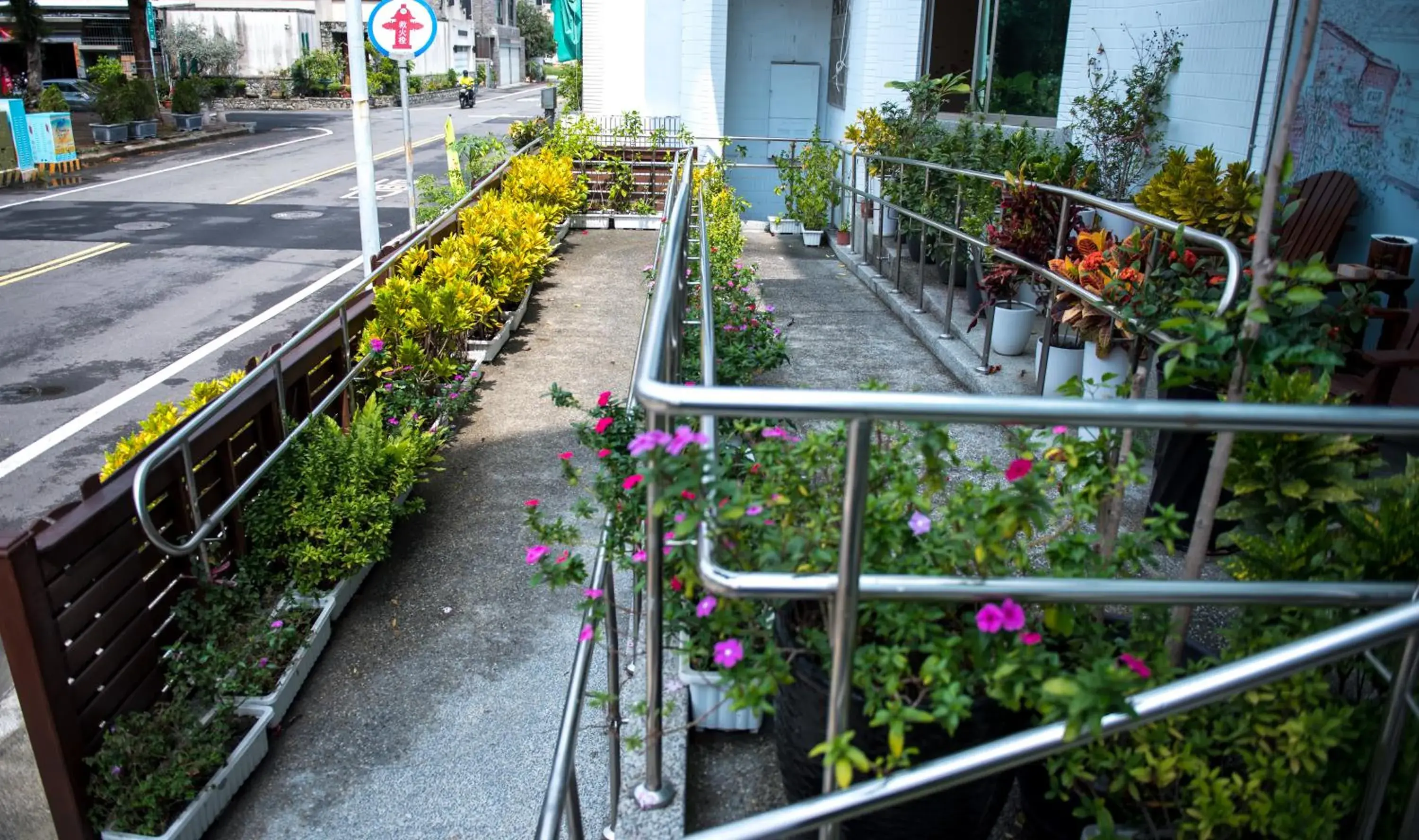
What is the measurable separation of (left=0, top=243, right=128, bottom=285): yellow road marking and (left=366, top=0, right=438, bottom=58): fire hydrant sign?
5376 millimetres

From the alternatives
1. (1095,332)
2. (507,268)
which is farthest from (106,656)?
(507,268)

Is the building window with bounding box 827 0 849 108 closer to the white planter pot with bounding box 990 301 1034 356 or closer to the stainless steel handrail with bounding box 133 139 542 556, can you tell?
the white planter pot with bounding box 990 301 1034 356

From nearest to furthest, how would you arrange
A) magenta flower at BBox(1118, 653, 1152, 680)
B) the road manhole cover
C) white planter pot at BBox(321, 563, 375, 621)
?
magenta flower at BBox(1118, 653, 1152, 680) < white planter pot at BBox(321, 563, 375, 621) < the road manhole cover

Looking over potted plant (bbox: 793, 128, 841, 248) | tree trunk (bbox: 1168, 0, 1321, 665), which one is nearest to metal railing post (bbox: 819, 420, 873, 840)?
tree trunk (bbox: 1168, 0, 1321, 665)

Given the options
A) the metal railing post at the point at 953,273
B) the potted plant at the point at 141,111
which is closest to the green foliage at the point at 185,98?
the potted plant at the point at 141,111

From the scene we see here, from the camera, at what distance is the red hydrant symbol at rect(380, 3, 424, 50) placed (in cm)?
919

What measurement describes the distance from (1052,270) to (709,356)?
2731mm

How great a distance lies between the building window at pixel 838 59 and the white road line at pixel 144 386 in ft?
20.8

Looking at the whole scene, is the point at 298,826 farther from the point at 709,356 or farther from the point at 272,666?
the point at 709,356

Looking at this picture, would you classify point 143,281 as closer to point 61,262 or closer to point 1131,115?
point 61,262

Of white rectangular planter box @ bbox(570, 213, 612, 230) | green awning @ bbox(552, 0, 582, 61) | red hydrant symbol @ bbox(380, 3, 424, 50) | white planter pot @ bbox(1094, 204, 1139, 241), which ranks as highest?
green awning @ bbox(552, 0, 582, 61)

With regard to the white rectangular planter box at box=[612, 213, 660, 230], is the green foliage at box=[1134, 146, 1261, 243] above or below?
above

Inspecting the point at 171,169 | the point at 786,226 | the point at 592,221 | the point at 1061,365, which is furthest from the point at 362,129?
the point at 171,169

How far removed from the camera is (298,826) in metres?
3.27
